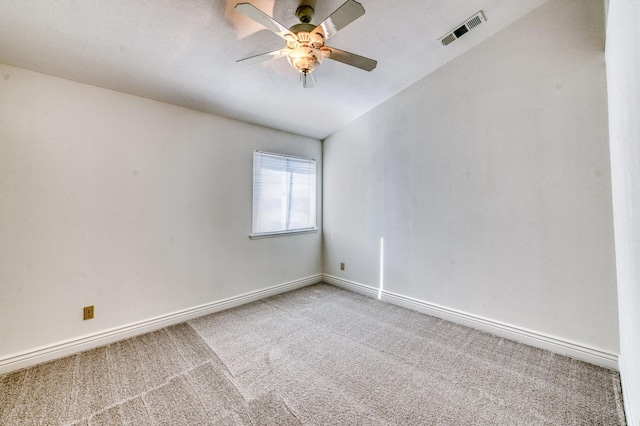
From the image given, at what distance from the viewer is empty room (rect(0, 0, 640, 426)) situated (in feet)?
5.40

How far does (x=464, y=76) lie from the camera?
2.68 meters

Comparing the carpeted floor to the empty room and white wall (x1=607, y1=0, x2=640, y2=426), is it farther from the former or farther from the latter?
white wall (x1=607, y1=0, x2=640, y2=426)

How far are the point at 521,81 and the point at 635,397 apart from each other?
2.34 meters

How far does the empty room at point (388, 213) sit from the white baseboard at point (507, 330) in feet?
0.06

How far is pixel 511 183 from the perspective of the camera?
2.41m

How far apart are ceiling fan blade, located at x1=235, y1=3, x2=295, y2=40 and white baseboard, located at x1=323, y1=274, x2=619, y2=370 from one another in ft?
9.49

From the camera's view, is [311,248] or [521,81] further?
[311,248]

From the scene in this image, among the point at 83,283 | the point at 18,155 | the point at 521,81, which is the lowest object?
the point at 83,283

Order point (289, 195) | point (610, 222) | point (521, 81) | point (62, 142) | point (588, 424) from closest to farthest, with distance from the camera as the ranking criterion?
point (588, 424), point (610, 222), point (62, 142), point (521, 81), point (289, 195)

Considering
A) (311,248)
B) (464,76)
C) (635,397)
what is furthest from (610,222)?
(311,248)

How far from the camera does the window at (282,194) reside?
342 cm

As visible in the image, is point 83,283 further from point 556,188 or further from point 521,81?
point 521,81

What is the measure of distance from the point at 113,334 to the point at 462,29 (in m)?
4.11

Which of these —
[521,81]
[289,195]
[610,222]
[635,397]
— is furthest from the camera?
[289,195]
